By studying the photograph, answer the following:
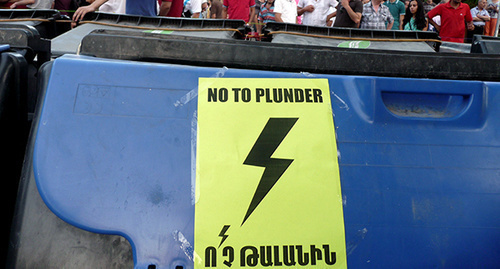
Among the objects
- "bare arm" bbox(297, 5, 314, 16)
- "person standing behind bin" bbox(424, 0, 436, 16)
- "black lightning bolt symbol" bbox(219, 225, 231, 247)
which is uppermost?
"bare arm" bbox(297, 5, 314, 16)

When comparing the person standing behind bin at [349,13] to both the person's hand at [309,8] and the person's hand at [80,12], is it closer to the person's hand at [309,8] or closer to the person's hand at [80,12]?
the person's hand at [309,8]

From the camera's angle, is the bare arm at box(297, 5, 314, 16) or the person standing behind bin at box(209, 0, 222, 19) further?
the person standing behind bin at box(209, 0, 222, 19)

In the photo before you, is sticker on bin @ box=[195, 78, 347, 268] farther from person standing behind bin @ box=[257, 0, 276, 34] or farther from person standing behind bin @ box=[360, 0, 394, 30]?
person standing behind bin @ box=[257, 0, 276, 34]

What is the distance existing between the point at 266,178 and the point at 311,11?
6.10 metres

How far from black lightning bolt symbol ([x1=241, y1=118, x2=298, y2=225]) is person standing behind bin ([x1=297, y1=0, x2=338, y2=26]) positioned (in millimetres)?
5885

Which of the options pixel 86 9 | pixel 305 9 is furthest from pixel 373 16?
pixel 86 9

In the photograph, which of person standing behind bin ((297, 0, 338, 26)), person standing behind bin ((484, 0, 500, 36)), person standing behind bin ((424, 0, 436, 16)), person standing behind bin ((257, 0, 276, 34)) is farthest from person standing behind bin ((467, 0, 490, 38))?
person standing behind bin ((257, 0, 276, 34))

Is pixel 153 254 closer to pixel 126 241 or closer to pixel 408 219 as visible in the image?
pixel 126 241

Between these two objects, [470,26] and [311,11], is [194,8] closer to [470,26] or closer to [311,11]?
[311,11]

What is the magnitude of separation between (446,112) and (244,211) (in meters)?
0.71

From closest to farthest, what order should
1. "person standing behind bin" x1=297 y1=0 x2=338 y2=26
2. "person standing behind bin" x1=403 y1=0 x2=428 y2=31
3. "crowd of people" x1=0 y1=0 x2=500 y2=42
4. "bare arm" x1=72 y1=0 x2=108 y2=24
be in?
"bare arm" x1=72 y1=0 x2=108 y2=24 < "crowd of people" x1=0 y1=0 x2=500 y2=42 < "person standing behind bin" x1=297 y1=0 x2=338 y2=26 < "person standing behind bin" x1=403 y1=0 x2=428 y2=31

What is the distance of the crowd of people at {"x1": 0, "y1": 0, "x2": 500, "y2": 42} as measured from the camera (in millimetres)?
4906

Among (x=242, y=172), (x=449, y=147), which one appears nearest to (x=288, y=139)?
(x=242, y=172)

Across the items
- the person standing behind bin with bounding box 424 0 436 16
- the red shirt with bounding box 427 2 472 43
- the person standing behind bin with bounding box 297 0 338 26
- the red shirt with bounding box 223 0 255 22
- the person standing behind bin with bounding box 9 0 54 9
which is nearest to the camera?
the person standing behind bin with bounding box 9 0 54 9
